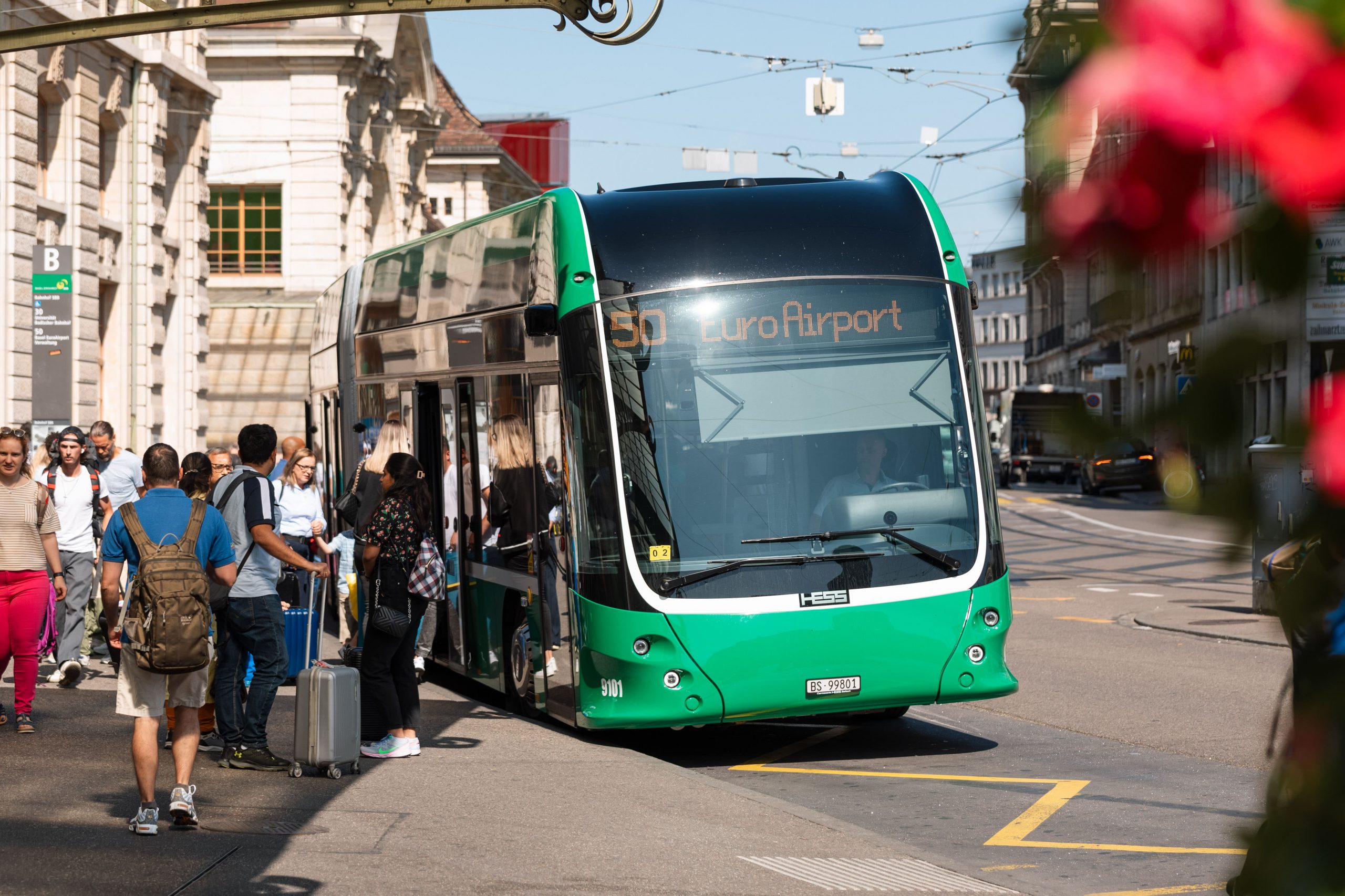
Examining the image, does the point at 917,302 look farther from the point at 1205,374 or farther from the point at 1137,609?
the point at 1137,609

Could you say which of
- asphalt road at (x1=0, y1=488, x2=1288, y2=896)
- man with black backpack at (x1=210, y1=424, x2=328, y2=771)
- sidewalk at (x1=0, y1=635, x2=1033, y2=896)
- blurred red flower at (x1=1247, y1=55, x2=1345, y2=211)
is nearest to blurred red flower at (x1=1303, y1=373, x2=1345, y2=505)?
blurred red flower at (x1=1247, y1=55, x2=1345, y2=211)

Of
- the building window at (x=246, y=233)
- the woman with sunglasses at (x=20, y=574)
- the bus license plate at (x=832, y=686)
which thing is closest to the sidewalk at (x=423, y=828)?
the woman with sunglasses at (x=20, y=574)

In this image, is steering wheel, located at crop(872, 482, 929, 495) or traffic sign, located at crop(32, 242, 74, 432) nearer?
steering wheel, located at crop(872, 482, 929, 495)

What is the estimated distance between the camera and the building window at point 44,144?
79.4 feet

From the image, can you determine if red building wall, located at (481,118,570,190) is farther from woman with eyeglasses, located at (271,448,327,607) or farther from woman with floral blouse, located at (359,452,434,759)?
woman with floral blouse, located at (359,452,434,759)

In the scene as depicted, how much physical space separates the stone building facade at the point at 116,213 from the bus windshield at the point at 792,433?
12.1 metres

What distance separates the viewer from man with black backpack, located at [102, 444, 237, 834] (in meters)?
7.13

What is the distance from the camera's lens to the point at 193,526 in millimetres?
7746

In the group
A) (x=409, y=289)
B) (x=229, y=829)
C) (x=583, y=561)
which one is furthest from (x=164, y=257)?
(x=229, y=829)

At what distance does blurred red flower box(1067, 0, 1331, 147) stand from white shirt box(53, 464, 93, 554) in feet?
41.5

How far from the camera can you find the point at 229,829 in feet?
23.7

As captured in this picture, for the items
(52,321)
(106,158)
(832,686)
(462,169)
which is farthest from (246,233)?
(832,686)

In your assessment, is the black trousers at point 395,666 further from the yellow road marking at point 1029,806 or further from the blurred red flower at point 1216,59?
the blurred red flower at point 1216,59

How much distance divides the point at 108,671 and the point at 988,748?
6666 mm
